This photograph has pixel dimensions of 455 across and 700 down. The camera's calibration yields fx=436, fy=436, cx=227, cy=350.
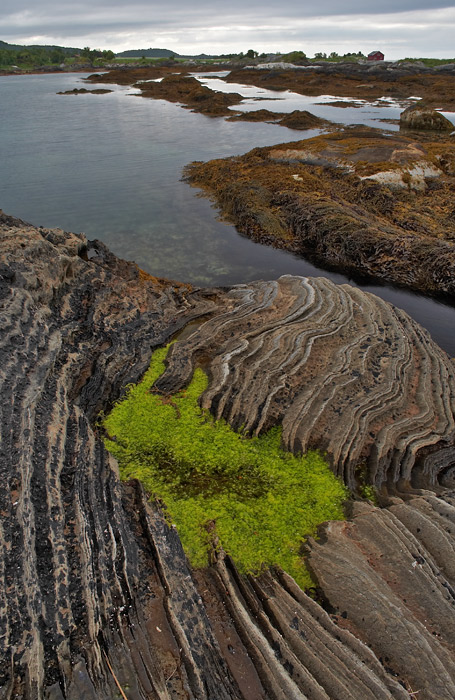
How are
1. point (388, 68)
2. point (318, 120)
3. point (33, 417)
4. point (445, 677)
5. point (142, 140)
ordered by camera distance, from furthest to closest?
1. point (388, 68)
2. point (318, 120)
3. point (142, 140)
4. point (33, 417)
5. point (445, 677)

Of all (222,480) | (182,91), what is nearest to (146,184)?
(222,480)

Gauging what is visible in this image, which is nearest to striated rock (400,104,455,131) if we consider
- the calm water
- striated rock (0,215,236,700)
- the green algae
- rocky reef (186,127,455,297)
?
the calm water

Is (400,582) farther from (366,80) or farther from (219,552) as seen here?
(366,80)

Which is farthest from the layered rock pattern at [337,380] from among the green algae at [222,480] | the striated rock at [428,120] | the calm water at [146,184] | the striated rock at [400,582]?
the striated rock at [428,120]

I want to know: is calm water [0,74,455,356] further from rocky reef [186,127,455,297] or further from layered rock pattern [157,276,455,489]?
layered rock pattern [157,276,455,489]

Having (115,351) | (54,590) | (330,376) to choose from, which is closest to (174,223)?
(115,351)

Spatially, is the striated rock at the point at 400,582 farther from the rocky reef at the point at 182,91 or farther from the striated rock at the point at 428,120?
the rocky reef at the point at 182,91

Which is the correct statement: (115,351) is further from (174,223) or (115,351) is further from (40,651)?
(174,223)
